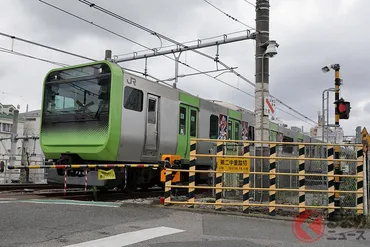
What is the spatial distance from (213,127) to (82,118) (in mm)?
6110

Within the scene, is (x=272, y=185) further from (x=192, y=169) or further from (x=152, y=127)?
(x=152, y=127)

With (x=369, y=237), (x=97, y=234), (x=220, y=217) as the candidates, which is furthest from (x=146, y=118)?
(x=369, y=237)

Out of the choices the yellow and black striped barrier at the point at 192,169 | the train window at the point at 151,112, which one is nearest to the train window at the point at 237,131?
the train window at the point at 151,112

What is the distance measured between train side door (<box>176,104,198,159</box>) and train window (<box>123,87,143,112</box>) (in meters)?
2.27

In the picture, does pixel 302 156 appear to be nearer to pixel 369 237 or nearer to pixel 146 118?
pixel 369 237

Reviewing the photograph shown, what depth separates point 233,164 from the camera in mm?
9836

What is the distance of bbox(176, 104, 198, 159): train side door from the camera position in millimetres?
13935

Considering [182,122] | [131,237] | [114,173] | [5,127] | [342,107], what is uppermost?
[5,127]

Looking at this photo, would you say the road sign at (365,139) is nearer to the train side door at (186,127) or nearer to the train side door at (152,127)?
the train side door at (152,127)

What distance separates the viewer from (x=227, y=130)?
17422 mm

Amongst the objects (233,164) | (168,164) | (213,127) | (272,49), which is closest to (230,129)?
(213,127)

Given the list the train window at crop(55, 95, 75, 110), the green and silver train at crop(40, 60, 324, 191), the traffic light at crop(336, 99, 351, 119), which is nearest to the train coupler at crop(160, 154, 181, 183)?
the green and silver train at crop(40, 60, 324, 191)

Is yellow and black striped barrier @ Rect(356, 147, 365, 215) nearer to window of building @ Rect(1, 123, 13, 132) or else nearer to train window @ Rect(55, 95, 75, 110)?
train window @ Rect(55, 95, 75, 110)

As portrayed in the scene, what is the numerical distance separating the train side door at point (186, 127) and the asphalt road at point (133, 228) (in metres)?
4.60
